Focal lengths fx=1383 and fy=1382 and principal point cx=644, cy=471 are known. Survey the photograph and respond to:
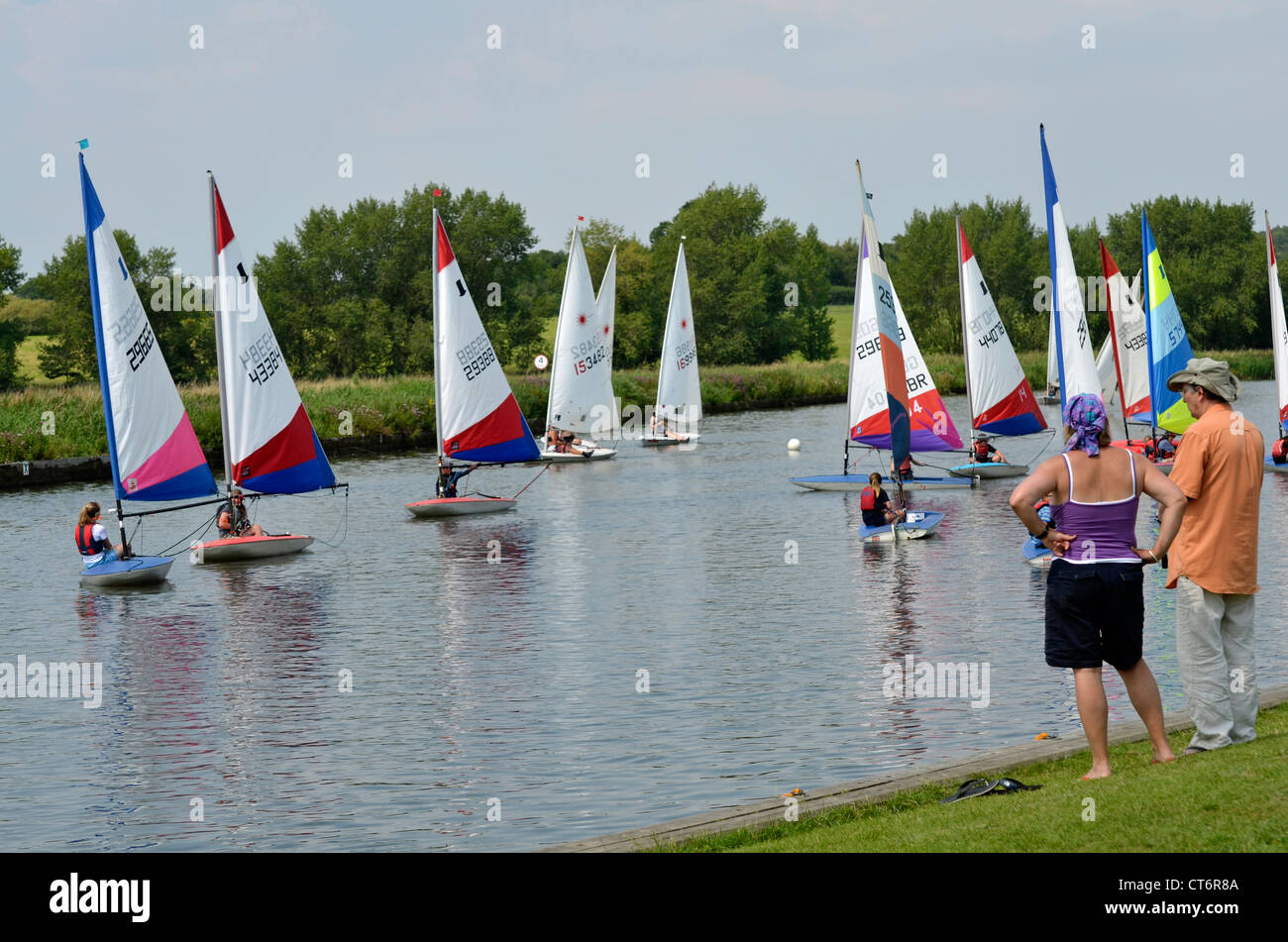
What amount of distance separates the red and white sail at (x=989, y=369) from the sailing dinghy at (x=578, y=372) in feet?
50.3

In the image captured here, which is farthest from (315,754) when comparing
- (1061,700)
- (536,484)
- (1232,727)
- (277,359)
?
(536,484)

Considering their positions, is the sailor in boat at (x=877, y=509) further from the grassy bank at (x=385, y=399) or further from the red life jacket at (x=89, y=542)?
the grassy bank at (x=385, y=399)

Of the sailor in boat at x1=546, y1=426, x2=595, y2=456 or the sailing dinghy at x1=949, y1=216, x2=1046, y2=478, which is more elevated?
the sailing dinghy at x1=949, y1=216, x2=1046, y2=478

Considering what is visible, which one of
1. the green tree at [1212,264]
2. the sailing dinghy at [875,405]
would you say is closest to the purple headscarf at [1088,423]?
the sailing dinghy at [875,405]

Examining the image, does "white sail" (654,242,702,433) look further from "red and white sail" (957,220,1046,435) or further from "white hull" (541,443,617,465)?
"red and white sail" (957,220,1046,435)

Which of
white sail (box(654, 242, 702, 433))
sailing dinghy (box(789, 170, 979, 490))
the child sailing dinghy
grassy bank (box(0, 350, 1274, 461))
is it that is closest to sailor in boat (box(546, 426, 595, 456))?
white sail (box(654, 242, 702, 433))

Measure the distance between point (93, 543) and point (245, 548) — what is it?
A: 12.8 feet

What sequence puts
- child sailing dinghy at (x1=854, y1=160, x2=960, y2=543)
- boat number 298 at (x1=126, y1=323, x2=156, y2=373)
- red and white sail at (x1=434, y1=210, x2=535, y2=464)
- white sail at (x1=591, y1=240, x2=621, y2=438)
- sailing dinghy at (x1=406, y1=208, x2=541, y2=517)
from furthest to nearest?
white sail at (x1=591, y1=240, x2=621, y2=438), red and white sail at (x1=434, y1=210, x2=535, y2=464), sailing dinghy at (x1=406, y1=208, x2=541, y2=517), child sailing dinghy at (x1=854, y1=160, x2=960, y2=543), boat number 298 at (x1=126, y1=323, x2=156, y2=373)

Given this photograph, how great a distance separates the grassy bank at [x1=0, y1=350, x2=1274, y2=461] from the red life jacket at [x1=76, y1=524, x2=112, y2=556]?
21560 mm

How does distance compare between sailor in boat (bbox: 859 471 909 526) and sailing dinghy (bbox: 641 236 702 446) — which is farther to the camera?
sailing dinghy (bbox: 641 236 702 446)

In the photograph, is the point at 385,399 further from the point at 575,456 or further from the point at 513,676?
the point at 513,676

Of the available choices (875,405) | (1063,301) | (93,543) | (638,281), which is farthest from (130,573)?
(638,281)

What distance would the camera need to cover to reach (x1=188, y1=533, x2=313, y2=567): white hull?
1132 inches

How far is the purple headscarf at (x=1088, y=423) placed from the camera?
8836 millimetres
